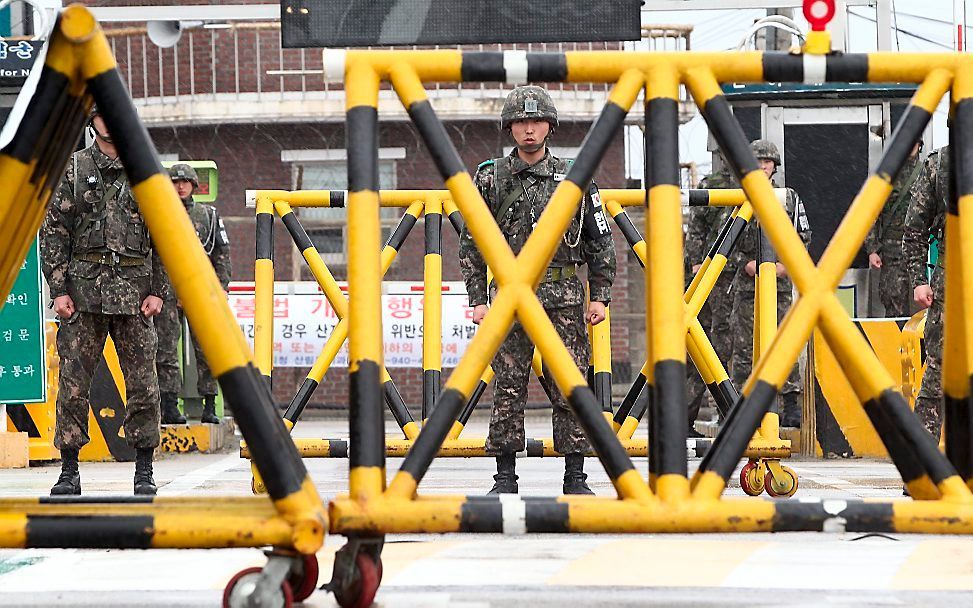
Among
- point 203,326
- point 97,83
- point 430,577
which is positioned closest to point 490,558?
point 430,577

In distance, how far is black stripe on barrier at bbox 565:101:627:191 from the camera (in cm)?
358

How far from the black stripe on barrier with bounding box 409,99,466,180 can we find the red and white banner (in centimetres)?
1182

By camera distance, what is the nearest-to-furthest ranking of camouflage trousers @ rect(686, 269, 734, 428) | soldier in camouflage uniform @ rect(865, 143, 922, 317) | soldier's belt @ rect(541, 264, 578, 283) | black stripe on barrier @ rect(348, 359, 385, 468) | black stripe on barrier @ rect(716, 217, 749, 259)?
black stripe on barrier @ rect(348, 359, 385, 468) < soldier's belt @ rect(541, 264, 578, 283) < black stripe on barrier @ rect(716, 217, 749, 259) < camouflage trousers @ rect(686, 269, 734, 428) < soldier in camouflage uniform @ rect(865, 143, 922, 317)

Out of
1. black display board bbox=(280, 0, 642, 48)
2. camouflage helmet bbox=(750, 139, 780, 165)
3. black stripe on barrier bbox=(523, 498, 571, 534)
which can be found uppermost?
black display board bbox=(280, 0, 642, 48)

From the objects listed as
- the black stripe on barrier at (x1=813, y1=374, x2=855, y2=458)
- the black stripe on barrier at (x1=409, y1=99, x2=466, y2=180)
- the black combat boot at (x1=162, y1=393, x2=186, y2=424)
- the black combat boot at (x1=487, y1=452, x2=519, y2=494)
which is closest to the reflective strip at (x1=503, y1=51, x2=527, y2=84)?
the black stripe on barrier at (x1=409, y1=99, x2=466, y2=180)

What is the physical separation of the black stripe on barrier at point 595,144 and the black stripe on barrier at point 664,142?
0.27 feet

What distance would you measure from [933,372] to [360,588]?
4.18m

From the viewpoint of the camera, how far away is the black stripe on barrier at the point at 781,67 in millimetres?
3566

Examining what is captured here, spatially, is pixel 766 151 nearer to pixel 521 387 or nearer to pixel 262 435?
pixel 521 387

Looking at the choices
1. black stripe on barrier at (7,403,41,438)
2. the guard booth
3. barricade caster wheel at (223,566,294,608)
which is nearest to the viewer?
barricade caster wheel at (223,566,294,608)

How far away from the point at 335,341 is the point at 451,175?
3.80 meters

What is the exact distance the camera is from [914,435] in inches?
138

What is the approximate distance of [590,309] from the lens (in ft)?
22.3

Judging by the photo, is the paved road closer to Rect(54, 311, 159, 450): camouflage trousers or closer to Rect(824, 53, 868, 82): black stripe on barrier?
Rect(824, 53, 868, 82): black stripe on barrier
